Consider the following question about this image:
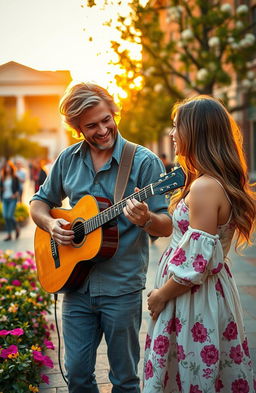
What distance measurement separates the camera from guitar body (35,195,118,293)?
265 centimetres

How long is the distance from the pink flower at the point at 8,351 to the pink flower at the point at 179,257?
56.2 inches

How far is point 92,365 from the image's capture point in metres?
2.74

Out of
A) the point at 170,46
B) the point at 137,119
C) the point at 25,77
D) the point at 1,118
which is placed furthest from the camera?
the point at 1,118

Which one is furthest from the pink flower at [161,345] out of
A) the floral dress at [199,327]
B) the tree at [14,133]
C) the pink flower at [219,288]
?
the tree at [14,133]

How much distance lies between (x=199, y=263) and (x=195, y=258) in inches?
1.1

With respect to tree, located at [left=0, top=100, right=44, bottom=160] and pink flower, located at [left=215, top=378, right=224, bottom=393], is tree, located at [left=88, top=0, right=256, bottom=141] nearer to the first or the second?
pink flower, located at [left=215, top=378, right=224, bottom=393]

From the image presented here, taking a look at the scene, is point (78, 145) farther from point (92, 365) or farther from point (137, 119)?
point (137, 119)

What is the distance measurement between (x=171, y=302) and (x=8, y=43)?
190 cm

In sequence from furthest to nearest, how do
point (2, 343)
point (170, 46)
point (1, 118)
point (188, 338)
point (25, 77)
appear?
point (1, 118), point (170, 46), point (25, 77), point (2, 343), point (188, 338)

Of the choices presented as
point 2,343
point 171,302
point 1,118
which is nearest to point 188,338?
point 171,302

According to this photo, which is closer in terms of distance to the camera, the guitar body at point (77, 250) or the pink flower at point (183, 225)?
the pink flower at point (183, 225)

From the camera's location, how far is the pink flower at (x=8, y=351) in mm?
3205

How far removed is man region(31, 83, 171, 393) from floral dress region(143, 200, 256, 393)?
23 centimetres

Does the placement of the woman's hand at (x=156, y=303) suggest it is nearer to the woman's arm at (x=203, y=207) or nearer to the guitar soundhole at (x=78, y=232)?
the woman's arm at (x=203, y=207)
